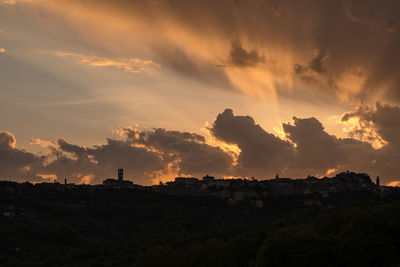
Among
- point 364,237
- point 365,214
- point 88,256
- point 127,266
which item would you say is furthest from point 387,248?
point 88,256

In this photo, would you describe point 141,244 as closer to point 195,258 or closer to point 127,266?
point 127,266

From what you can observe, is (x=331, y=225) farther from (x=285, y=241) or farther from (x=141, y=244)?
(x=141, y=244)

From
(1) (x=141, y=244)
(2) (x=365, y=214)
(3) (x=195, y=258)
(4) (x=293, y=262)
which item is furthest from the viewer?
(1) (x=141, y=244)

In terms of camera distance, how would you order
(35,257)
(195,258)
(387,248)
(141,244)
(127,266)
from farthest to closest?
(141,244) < (35,257) < (127,266) < (195,258) < (387,248)

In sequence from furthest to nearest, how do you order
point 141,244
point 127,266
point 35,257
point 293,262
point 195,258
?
point 141,244
point 35,257
point 127,266
point 195,258
point 293,262

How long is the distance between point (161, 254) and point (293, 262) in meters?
35.9

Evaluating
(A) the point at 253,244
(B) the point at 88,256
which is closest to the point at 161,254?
(A) the point at 253,244

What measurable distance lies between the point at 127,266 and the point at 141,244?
4704cm

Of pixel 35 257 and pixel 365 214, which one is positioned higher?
pixel 365 214

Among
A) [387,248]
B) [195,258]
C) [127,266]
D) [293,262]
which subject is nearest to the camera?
[293,262]

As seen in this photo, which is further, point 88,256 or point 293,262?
point 88,256

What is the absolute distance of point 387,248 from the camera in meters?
84.9

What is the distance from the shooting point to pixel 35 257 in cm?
16425

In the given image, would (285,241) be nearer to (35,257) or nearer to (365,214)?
(365,214)
